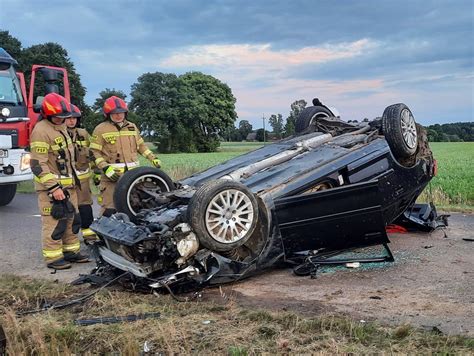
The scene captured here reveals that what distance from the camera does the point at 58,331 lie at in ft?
11.0

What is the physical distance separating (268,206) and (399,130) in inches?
67.8

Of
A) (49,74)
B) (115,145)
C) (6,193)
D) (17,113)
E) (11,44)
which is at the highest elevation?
(11,44)

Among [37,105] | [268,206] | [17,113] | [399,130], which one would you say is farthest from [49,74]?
[399,130]

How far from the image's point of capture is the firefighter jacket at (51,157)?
5.40 meters

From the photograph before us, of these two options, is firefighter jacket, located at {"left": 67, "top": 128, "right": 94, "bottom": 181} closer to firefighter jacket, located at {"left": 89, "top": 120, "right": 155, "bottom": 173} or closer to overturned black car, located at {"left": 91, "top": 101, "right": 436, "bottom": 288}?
firefighter jacket, located at {"left": 89, "top": 120, "right": 155, "bottom": 173}

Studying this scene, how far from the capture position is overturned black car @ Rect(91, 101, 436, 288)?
4195 mm

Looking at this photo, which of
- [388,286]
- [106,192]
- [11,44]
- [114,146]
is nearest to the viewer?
[388,286]

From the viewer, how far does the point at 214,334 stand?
131 inches

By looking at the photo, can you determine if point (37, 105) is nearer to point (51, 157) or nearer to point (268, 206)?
point (51, 157)

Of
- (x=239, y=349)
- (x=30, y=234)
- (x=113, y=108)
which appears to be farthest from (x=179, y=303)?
(x=30, y=234)

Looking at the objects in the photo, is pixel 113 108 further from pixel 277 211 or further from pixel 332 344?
pixel 332 344

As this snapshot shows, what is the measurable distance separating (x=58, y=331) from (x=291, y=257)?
7.09 feet

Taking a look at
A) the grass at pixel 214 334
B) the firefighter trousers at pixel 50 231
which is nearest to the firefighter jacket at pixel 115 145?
the firefighter trousers at pixel 50 231

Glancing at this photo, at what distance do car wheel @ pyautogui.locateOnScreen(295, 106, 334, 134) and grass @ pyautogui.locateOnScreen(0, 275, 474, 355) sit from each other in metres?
3.07
